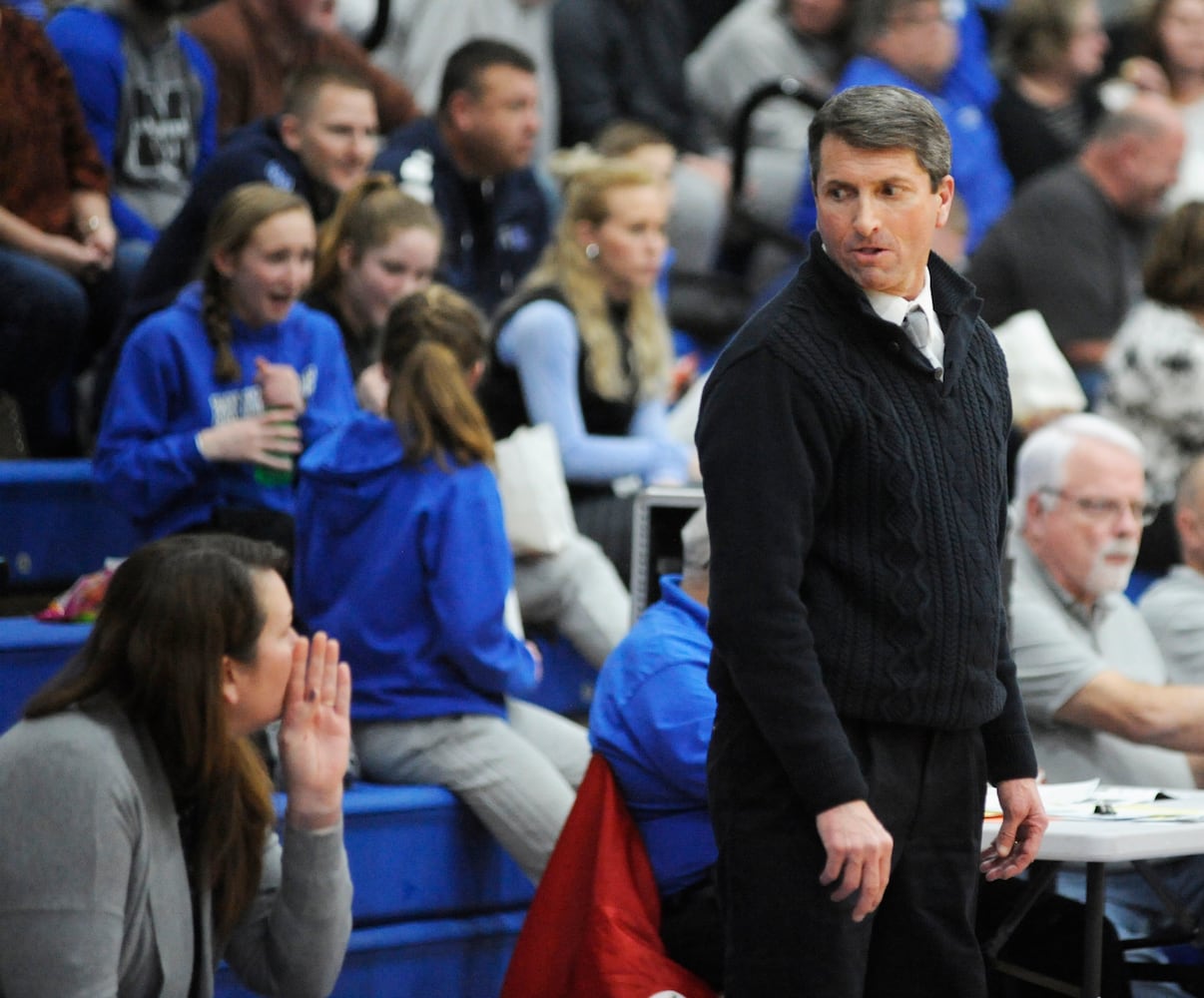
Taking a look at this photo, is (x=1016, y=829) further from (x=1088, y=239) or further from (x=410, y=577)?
(x=1088, y=239)

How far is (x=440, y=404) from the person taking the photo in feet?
12.7

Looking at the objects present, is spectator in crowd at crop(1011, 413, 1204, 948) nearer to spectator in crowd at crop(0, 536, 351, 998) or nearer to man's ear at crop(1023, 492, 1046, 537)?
man's ear at crop(1023, 492, 1046, 537)

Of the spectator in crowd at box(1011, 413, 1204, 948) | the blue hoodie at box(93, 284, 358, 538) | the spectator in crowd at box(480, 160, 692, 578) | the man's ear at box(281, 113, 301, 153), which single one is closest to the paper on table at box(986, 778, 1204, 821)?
the spectator in crowd at box(1011, 413, 1204, 948)

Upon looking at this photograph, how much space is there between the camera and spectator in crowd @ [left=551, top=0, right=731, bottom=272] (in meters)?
7.28

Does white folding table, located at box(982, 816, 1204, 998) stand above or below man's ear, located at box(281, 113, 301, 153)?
below

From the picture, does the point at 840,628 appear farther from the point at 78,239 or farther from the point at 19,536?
the point at 78,239

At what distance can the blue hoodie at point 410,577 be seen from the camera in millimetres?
3850

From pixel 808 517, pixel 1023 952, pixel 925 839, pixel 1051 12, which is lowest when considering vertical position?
pixel 1023 952

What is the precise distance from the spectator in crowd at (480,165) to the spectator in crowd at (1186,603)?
2312 mm

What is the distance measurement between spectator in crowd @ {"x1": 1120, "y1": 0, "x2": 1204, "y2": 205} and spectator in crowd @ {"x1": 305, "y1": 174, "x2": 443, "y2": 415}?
3971mm

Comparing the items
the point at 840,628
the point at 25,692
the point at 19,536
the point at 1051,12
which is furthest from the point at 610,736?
the point at 1051,12

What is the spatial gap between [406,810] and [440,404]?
80 centimetres

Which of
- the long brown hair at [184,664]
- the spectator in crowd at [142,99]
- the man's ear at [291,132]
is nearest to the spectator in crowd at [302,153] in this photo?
the man's ear at [291,132]

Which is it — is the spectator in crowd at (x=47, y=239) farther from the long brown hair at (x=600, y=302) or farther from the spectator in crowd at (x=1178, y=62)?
the spectator in crowd at (x=1178, y=62)
